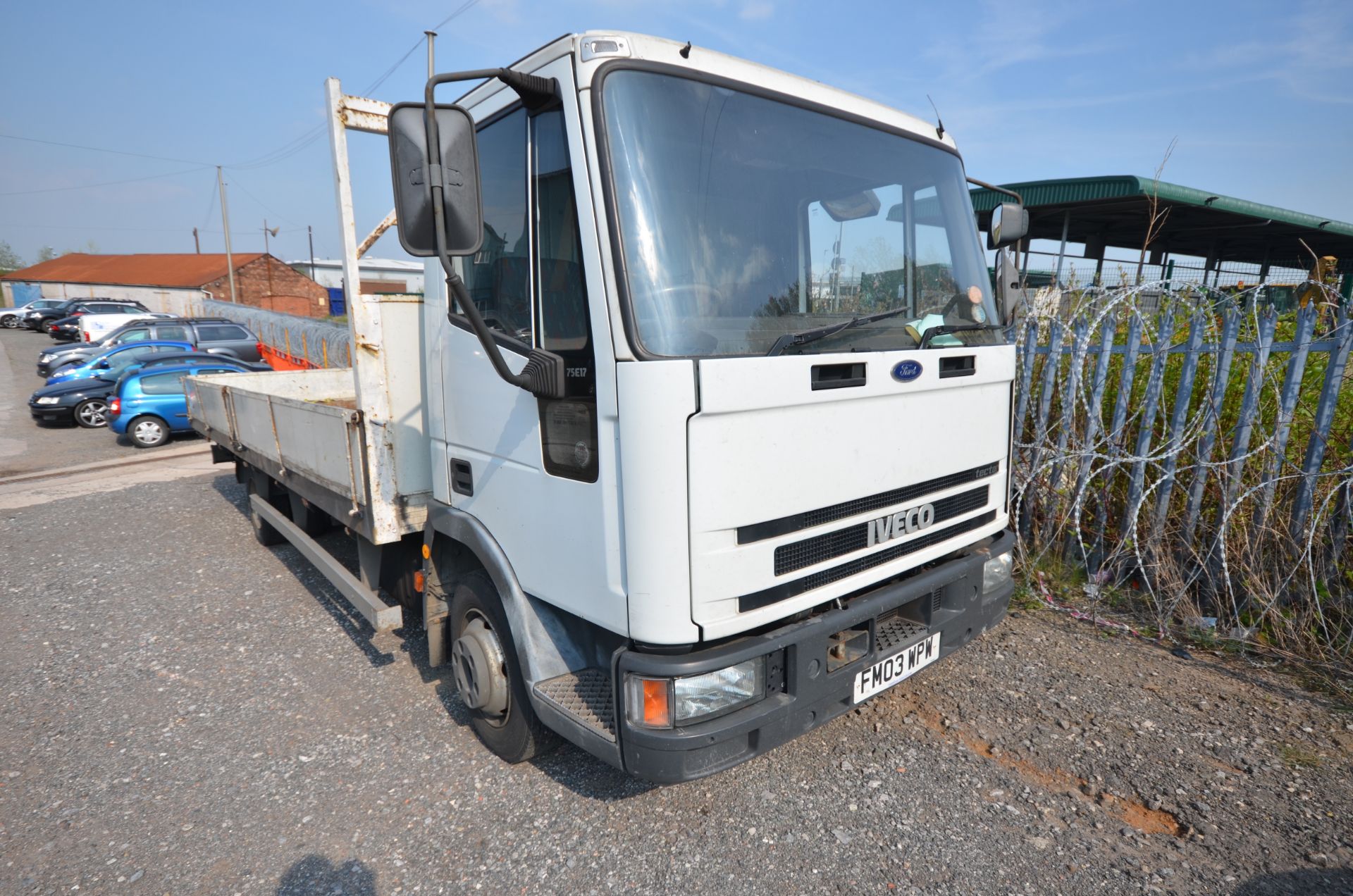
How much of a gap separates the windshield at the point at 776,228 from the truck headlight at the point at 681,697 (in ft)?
3.19

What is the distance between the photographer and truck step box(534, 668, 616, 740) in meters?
2.32

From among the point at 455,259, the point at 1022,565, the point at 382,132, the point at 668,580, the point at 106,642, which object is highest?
the point at 382,132

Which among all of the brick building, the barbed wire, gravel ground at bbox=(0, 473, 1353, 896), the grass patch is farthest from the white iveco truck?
the brick building

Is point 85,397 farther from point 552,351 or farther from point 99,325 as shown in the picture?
point 552,351

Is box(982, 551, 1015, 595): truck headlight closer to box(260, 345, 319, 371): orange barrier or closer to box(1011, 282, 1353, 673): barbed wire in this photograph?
box(1011, 282, 1353, 673): barbed wire

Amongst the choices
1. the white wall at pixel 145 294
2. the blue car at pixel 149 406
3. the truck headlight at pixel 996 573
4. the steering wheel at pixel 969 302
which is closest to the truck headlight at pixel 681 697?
the truck headlight at pixel 996 573

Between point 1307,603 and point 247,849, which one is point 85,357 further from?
point 1307,603

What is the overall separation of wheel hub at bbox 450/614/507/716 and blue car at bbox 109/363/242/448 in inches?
456

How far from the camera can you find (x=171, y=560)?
609cm

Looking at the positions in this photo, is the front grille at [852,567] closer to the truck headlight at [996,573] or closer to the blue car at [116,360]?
the truck headlight at [996,573]

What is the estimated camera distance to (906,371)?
2.54m

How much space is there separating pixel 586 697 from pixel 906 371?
158cm

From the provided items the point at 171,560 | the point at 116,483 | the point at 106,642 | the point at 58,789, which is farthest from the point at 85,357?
the point at 58,789

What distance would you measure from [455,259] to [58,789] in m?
2.80
